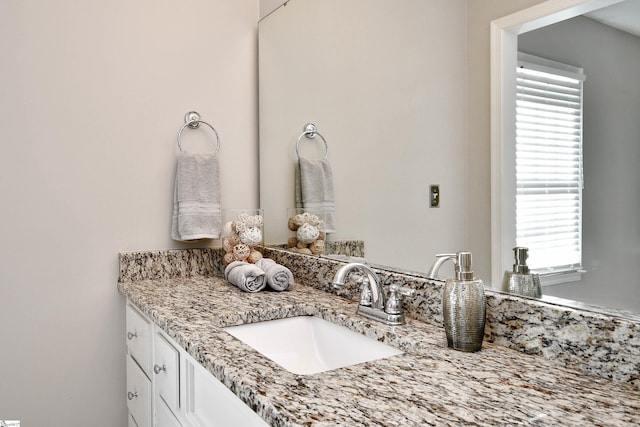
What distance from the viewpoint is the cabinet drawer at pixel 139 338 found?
4.51 ft

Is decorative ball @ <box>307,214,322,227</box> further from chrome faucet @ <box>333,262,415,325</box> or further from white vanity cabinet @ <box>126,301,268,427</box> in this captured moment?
white vanity cabinet @ <box>126,301,268,427</box>

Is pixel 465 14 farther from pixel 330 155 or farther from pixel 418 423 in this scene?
pixel 418 423

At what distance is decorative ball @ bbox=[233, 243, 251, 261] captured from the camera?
5.76ft

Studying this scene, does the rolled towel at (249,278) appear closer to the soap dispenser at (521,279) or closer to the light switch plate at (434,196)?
the light switch plate at (434,196)

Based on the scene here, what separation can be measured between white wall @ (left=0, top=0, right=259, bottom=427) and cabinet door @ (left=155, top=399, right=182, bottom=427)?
546mm

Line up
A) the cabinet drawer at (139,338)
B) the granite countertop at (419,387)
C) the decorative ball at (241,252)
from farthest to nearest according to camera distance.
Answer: the decorative ball at (241,252), the cabinet drawer at (139,338), the granite countertop at (419,387)

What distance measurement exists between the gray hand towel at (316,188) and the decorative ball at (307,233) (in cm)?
6

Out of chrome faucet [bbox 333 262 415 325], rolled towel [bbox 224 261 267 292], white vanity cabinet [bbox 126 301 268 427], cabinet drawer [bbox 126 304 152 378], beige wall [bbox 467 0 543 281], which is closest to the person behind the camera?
white vanity cabinet [bbox 126 301 268 427]

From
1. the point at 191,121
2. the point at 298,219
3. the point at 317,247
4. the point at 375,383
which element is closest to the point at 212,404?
the point at 375,383

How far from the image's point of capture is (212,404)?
Answer: 0.96 m

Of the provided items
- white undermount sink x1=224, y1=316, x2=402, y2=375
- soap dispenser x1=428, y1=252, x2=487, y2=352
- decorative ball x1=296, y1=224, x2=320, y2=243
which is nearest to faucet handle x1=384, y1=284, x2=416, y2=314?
white undermount sink x1=224, y1=316, x2=402, y2=375

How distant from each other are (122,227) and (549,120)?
1454 mm

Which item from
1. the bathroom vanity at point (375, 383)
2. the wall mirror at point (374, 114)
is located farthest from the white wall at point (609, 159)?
the wall mirror at point (374, 114)

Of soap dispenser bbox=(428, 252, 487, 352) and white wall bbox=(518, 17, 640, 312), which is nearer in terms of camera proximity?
white wall bbox=(518, 17, 640, 312)
